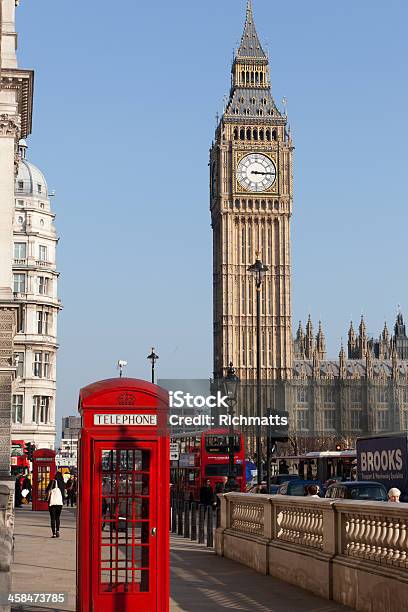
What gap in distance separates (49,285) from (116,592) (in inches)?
2787

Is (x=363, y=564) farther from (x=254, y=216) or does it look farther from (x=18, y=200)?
(x=254, y=216)

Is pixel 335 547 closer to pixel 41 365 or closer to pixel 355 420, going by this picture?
pixel 41 365

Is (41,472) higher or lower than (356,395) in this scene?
lower

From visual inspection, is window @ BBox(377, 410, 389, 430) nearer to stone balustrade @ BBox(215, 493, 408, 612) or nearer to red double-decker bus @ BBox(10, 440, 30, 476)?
red double-decker bus @ BBox(10, 440, 30, 476)

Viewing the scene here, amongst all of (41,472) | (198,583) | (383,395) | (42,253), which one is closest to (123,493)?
(198,583)

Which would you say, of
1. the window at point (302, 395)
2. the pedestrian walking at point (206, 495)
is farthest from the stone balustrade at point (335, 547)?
the window at point (302, 395)

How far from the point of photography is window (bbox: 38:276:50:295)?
80.6m

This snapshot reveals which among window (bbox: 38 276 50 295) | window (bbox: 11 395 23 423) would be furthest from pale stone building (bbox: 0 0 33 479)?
window (bbox: 38 276 50 295)

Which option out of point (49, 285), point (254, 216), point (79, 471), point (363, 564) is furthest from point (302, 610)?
point (254, 216)

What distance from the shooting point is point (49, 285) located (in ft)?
267

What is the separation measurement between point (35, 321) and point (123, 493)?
227 ft

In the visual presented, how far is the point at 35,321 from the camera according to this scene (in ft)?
261

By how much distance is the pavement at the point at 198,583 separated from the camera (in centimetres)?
1316

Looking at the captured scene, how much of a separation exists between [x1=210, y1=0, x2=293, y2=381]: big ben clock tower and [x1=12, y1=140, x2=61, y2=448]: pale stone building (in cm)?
4168
